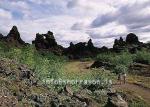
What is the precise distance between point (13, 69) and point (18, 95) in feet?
48.3

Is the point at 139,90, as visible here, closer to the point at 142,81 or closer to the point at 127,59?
the point at 142,81

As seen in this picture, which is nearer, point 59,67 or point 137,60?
point 59,67

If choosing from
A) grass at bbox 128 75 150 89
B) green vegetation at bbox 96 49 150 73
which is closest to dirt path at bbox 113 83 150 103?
grass at bbox 128 75 150 89

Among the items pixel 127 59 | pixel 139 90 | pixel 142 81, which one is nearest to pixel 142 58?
pixel 127 59

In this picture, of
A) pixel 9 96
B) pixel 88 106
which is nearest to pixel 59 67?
pixel 88 106

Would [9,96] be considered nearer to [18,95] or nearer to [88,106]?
[18,95]

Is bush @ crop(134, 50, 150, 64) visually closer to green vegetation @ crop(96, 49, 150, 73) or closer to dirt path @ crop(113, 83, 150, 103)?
green vegetation @ crop(96, 49, 150, 73)

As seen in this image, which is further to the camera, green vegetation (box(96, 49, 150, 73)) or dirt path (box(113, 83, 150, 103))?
green vegetation (box(96, 49, 150, 73))

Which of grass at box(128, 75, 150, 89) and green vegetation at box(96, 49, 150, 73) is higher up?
green vegetation at box(96, 49, 150, 73)

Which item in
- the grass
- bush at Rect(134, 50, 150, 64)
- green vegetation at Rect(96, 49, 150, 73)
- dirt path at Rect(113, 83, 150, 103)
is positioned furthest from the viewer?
bush at Rect(134, 50, 150, 64)

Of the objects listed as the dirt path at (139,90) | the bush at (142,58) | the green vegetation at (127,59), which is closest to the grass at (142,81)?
the dirt path at (139,90)

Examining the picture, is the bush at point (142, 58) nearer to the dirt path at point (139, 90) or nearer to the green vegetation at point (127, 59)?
the green vegetation at point (127, 59)

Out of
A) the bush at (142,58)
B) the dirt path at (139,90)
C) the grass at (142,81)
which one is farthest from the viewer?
the bush at (142,58)

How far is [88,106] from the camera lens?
5391cm
